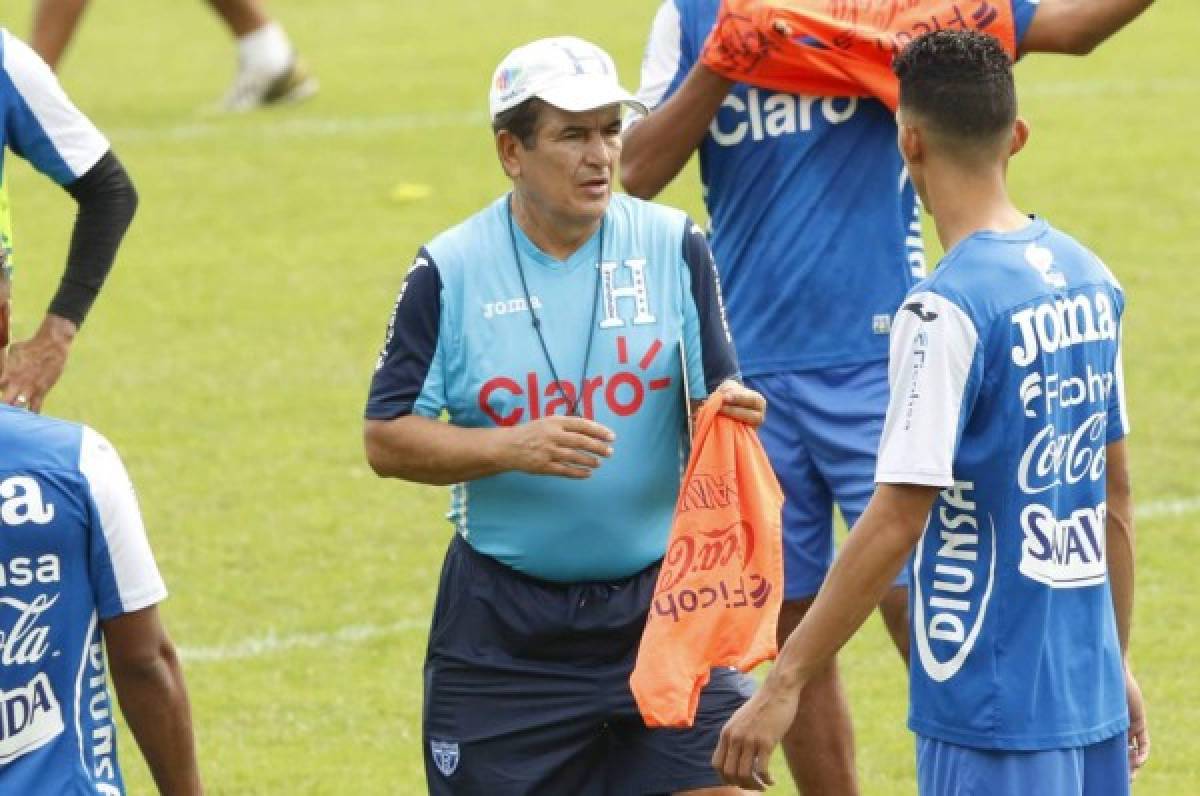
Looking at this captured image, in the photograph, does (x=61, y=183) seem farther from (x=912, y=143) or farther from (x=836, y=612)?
(x=836, y=612)

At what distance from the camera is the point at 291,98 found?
58.8 feet

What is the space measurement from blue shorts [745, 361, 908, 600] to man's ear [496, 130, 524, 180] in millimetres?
1383

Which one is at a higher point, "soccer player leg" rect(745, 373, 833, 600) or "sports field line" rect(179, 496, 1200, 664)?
"soccer player leg" rect(745, 373, 833, 600)

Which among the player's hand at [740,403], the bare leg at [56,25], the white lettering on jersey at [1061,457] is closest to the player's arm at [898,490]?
the white lettering on jersey at [1061,457]

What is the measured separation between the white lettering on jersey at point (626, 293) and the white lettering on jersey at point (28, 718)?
1.59 meters

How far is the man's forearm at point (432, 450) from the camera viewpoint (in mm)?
5297

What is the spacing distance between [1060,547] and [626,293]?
3.98 ft

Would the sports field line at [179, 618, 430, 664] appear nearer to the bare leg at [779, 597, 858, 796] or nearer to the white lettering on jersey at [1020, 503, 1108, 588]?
the bare leg at [779, 597, 858, 796]

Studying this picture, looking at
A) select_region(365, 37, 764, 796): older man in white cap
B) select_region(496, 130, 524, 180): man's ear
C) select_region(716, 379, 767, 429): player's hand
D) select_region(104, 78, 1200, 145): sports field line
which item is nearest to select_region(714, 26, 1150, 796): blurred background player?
select_region(716, 379, 767, 429): player's hand

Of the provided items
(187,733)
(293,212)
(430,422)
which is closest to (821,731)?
(430,422)

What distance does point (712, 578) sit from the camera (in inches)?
208

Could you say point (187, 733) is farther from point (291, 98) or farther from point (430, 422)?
point (291, 98)

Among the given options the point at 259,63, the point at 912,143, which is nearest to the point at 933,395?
the point at 912,143

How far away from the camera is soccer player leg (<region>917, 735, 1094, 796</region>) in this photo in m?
4.73
